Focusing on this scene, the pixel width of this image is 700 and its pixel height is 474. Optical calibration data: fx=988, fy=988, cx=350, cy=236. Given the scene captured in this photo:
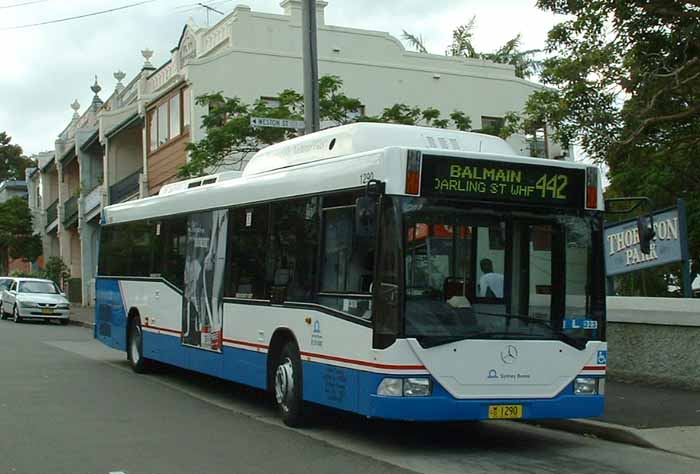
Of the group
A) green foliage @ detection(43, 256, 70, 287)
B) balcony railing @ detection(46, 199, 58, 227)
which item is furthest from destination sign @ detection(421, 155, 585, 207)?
balcony railing @ detection(46, 199, 58, 227)

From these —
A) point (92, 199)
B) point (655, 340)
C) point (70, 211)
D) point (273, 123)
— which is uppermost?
point (92, 199)

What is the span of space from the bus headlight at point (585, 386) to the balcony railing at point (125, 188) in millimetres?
30185

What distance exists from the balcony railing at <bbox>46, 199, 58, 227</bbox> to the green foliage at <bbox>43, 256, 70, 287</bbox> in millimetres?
5030

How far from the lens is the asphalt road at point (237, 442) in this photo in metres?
8.92

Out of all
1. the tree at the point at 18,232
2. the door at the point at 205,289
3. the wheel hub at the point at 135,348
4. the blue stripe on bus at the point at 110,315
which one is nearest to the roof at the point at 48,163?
the tree at the point at 18,232

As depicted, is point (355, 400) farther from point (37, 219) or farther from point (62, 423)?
point (37, 219)

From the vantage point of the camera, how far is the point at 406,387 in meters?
9.20

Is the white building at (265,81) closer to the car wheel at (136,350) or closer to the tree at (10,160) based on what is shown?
the car wheel at (136,350)

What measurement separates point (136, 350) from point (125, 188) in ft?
77.7

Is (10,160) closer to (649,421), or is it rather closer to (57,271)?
(57,271)

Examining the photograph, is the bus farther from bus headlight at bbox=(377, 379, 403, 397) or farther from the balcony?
the balcony

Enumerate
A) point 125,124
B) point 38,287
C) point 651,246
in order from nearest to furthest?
point 651,246, point 38,287, point 125,124

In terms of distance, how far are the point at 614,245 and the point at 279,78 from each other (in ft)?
61.4

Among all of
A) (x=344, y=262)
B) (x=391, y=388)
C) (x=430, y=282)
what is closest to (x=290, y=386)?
(x=344, y=262)
